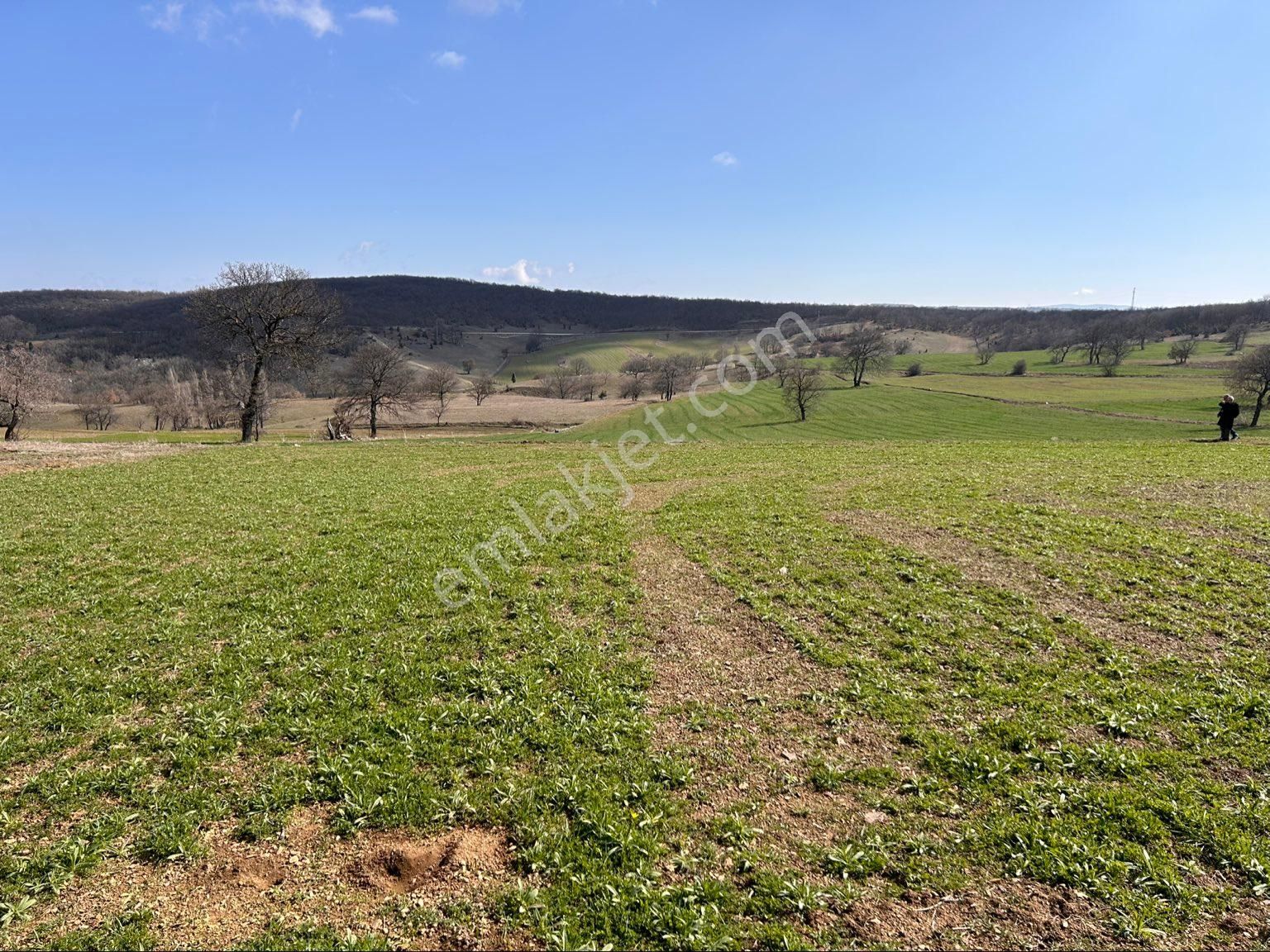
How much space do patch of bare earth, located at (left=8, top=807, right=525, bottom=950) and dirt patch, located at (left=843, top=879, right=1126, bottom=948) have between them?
10.2 feet

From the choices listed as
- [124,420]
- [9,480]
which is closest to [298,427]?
[124,420]

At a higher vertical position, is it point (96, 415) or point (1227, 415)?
point (1227, 415)

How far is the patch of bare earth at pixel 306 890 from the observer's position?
5.02 m

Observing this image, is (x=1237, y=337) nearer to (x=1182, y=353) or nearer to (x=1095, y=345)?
(x=1182, y=353)

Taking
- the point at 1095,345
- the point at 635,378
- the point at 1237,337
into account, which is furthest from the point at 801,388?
the point at 1237,337

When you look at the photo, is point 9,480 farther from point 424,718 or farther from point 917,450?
point 917,450

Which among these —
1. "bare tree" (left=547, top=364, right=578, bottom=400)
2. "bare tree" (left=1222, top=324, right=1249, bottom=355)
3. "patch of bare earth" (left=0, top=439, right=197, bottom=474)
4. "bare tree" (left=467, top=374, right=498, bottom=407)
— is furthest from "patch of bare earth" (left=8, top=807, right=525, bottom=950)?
"bare tree" (left=1222, top=324, right=1249, bottom=355)

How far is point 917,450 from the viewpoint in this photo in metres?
30.1

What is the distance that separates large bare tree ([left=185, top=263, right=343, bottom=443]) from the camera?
4225cm

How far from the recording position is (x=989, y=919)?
505cm

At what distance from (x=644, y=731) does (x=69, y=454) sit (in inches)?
1467

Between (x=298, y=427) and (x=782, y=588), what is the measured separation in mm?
106542

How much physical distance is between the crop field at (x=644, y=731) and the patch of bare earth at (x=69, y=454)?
14530 mm

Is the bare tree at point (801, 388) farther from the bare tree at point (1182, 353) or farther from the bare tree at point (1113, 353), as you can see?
the bare tree at point (1182, 353)
